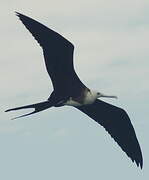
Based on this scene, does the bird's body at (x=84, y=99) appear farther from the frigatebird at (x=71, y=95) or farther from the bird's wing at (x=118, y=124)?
the bird's wing at (x=118, y=124)

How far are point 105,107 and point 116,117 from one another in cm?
52

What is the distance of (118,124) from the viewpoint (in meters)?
24.4

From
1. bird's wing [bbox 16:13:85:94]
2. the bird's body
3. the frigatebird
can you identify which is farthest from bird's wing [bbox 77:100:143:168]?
bird's wing [bbox 16:13:85:94]

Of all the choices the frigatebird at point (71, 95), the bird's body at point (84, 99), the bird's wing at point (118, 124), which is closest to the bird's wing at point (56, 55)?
the frigatebird at point (71, 95)

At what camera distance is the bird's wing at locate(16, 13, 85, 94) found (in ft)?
67.9

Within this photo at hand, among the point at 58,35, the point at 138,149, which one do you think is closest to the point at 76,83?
the point at 58,35

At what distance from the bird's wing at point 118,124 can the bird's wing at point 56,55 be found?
1.88 m

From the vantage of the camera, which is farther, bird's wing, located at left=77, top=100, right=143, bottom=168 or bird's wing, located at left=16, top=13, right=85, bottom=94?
bird's wing, located at left=77, top=100, right=143, bottom=168

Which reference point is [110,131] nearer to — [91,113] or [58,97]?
[91,113]

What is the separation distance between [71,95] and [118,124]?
105 inches

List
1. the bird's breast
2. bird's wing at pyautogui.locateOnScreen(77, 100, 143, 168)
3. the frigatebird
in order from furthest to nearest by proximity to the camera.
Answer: bird's wing at pyautogui.locateOnScreen(77, 100, 143, 168) → the bird's breast → the frigatebird

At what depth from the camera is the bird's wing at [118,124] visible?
24016 millimetres

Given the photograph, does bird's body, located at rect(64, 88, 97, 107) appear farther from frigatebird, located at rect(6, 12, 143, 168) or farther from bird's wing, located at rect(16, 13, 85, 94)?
bird's wing, located at rect(16, 13, 85, 94)

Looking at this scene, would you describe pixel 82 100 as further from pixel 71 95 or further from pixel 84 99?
pixel 71 95
